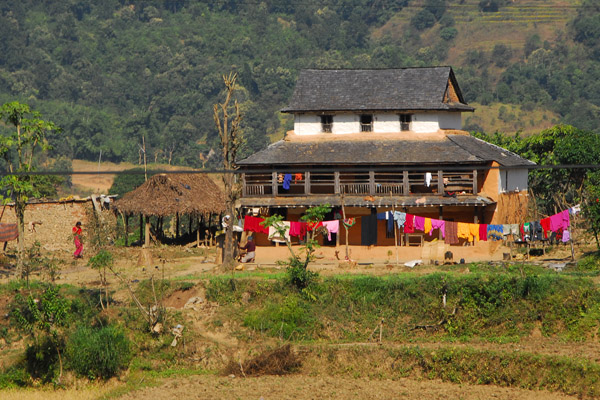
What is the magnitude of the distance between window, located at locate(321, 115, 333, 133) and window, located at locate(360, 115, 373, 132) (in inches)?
58.3

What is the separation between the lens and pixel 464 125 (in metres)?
97.8

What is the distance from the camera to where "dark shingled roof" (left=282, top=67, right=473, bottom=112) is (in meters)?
43.3

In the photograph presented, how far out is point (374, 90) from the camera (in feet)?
146

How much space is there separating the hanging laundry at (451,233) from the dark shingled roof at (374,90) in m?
7.35

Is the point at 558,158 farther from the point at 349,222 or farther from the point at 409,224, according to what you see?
the point at 349,222

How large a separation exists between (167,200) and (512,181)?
1594cm

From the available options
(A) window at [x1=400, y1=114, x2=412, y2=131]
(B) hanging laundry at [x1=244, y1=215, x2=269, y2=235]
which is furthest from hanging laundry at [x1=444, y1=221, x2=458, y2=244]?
(B) hanging laundry at [x1=244, y1=215, x2=269, y2=235]

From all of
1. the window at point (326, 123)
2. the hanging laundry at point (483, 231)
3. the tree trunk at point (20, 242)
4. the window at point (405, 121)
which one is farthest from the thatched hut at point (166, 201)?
the hanging laundry at point (483, 231)

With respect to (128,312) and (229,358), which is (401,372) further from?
(128,312)

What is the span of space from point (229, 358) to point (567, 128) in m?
26.9

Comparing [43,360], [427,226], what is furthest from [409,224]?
[43,360]

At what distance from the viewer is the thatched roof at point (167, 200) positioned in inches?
1651

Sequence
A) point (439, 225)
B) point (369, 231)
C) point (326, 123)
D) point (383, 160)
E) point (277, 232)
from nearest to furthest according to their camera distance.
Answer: point (277, 232), point (439, 225), point (369, 231), point (383, 160), point (326, 123)

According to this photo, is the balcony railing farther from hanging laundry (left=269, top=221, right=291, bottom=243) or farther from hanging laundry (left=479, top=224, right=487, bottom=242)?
hanging laundry (left=269, top=221, right=291, bottom=243)
